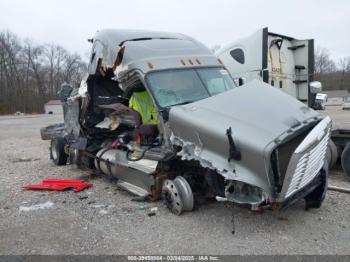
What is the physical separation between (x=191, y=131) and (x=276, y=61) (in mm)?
6721

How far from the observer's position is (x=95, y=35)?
7496 millimetres

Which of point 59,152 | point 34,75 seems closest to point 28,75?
point 34,75

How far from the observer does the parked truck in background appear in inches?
376

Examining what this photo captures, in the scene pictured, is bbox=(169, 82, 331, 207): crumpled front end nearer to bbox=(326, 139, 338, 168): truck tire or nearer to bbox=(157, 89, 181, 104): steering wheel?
bbox=(157, 89, 181, 104): steering wheel

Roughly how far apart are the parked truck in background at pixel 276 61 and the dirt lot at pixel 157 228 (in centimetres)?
451

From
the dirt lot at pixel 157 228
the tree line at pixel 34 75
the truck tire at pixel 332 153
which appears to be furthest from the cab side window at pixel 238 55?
the tree line at pixel 34 75

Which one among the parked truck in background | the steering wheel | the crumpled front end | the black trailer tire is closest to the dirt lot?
the crumpled front end

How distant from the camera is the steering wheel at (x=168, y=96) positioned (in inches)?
213

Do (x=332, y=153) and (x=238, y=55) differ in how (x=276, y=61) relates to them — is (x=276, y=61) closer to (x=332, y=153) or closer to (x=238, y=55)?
(x=238, y=55)

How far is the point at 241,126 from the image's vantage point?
13.2 ft

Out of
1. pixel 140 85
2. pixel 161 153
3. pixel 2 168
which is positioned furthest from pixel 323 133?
pixel 2 168

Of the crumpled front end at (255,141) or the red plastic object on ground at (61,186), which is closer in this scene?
the crumpled front end at (255,141)

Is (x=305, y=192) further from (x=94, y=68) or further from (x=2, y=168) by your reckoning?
(x=2, y=168)

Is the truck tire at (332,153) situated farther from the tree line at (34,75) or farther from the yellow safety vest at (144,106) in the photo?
the tree line at (34,75)
